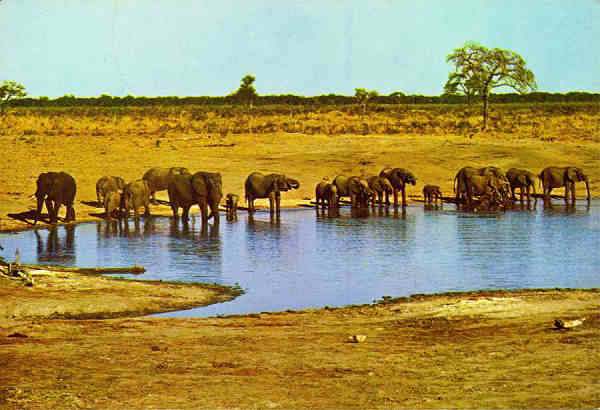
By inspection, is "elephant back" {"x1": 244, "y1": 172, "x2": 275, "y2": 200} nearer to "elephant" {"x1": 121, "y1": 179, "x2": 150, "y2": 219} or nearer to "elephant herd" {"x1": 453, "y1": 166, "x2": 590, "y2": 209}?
"elephant" {"x1": 121, "y1": 179, "x2": 150, "y2": 219}

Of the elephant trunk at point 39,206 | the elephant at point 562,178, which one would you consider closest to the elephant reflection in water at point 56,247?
the elephant trunk at point 39,206

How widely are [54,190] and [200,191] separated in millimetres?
4864

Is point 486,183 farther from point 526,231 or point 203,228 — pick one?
point 203,228

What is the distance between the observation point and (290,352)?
1165cm

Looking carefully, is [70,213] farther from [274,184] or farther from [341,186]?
[341,186]

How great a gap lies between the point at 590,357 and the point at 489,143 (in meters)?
47.7

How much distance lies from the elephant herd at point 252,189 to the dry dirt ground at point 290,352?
14.4m

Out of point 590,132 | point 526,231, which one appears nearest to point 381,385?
point 526,231

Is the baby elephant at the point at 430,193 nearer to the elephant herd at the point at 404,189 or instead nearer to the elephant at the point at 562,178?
the elephant herd at the point at 404,189

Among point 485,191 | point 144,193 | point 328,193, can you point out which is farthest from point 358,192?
point 144,193

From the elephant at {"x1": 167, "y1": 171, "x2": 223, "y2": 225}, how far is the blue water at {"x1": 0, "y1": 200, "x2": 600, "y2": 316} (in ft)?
2.50

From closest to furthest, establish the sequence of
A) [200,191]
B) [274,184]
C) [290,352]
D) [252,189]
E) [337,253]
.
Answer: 1. [290,352]
2. [337,253]
3. [200,191]
4. [274,184]
5. [252,189]

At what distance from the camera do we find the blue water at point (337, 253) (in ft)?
61.2

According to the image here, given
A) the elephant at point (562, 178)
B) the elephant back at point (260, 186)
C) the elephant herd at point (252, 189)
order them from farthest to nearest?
1. the elephant at point (562, 178)
2. the elephant back at point (260, 186)
3. the elephant herd at point (252, 189)
